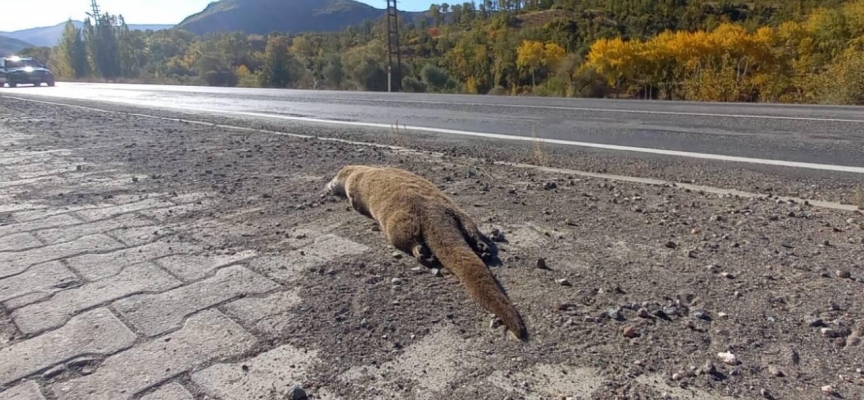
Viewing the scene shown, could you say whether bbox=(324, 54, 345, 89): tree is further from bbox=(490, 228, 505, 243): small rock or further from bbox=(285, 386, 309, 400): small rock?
bbox=(285, 386, 309, 400): small rock

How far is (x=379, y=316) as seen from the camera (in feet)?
7.75

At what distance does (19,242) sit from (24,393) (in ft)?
6.71

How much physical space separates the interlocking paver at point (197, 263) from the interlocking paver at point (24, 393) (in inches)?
38.1

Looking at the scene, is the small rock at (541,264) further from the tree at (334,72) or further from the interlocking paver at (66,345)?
the tree at (334,72)

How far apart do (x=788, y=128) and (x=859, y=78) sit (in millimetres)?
7963

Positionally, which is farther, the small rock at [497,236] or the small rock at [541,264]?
the small rock at [497,236]

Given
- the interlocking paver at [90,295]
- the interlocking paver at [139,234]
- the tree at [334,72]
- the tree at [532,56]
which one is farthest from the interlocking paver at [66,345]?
the tree at [532,56]

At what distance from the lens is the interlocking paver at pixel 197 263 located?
288 centimetres

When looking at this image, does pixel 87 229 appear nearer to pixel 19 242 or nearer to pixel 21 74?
pixel 19 242

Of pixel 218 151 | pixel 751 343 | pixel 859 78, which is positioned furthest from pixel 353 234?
pixel 859 78

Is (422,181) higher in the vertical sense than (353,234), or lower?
higher

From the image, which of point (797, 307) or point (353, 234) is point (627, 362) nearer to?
point (797, 307)

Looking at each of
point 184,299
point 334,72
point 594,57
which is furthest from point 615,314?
point 334,72

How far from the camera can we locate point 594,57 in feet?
102
